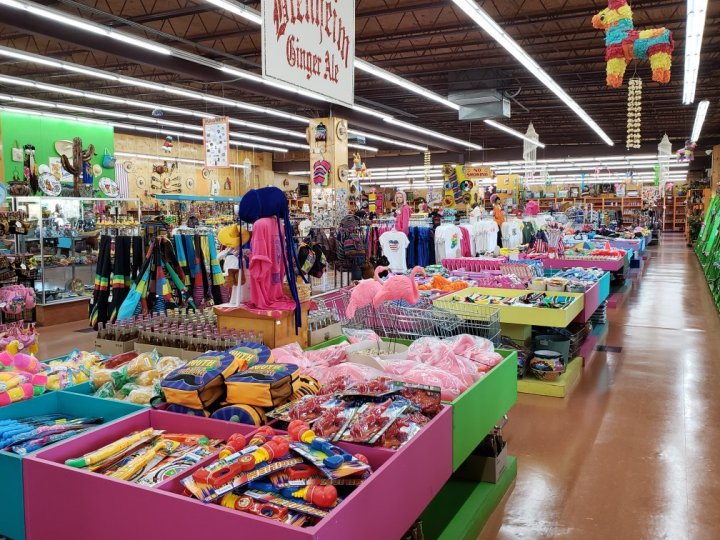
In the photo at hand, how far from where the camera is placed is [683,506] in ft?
10.9

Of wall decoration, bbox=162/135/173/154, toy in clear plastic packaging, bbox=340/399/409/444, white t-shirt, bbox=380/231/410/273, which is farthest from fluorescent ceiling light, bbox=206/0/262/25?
wall decoration, bbox=162/135/173/154

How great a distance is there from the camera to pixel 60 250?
972cm

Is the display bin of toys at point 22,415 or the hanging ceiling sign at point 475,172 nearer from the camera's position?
the display bin of toys at point 22,415

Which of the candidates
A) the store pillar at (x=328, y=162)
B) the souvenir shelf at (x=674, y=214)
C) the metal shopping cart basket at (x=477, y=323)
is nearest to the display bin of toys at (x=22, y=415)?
the metal shopping cart basket at (x=477, y=323)

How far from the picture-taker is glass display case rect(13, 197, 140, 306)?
9.22 meters

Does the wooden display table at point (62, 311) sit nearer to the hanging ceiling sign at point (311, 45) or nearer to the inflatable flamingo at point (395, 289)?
the inflatable flamingo at point (395, 289)

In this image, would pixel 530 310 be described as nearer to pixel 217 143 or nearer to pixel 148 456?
pixel 148 456

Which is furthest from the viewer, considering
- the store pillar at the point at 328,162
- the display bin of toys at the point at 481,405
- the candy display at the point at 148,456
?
the store pillar at the point at 328,162


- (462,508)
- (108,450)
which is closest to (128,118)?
(462,508)

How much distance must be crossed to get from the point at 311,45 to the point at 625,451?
10.9 feet

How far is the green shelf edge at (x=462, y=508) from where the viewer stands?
2.93 metres

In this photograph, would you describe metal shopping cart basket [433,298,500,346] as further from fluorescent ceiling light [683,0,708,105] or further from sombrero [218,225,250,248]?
fluorescent ceiling light [683,0,708,105]

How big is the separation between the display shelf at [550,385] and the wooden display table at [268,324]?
248 cm

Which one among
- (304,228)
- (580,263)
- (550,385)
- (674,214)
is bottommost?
(550,385)
